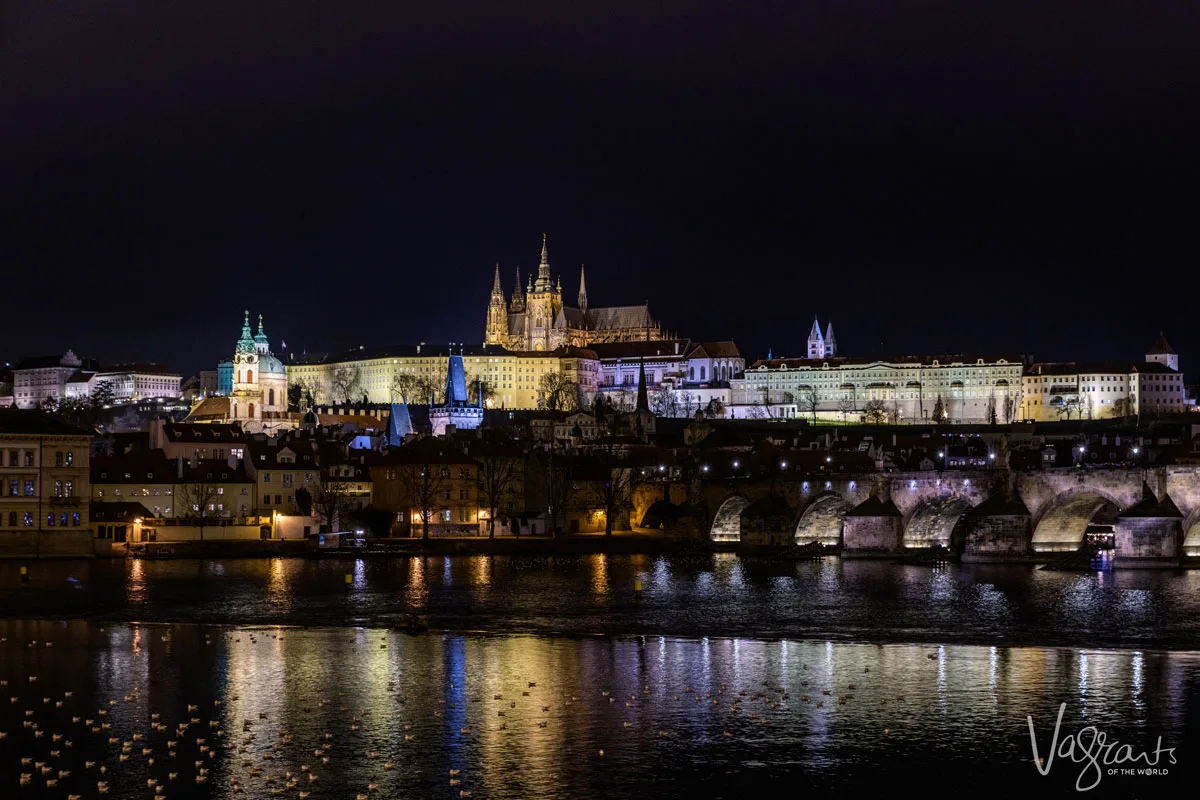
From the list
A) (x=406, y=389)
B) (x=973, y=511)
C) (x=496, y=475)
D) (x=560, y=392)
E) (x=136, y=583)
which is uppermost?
(x=406, y=389)

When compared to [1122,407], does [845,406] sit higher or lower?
higher

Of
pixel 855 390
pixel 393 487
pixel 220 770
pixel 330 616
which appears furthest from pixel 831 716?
pixel 855 390

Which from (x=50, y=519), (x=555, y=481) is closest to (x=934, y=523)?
(x=555, y=481)

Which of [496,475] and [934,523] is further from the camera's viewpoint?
[496,475]

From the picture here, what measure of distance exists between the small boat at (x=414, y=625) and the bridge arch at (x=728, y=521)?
32.5m

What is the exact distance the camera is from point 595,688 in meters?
28.8

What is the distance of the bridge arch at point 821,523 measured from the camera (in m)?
65.8

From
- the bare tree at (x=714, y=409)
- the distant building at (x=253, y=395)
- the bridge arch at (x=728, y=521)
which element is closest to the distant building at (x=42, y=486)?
the bridge arch at (x=728, y=521)

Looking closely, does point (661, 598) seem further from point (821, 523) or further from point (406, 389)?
point (406, 389)

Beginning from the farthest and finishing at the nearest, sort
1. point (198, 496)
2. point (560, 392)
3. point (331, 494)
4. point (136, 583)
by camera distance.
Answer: point (560, 392) < point (331, 494) < point (198, 496) < point (136, 583)

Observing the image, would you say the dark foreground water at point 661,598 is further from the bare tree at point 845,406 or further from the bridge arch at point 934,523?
the bare tree at point 845,406

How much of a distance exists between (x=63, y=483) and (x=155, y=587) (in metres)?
12.2

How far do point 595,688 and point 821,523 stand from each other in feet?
128

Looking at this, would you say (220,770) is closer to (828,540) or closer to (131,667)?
(131,667)
